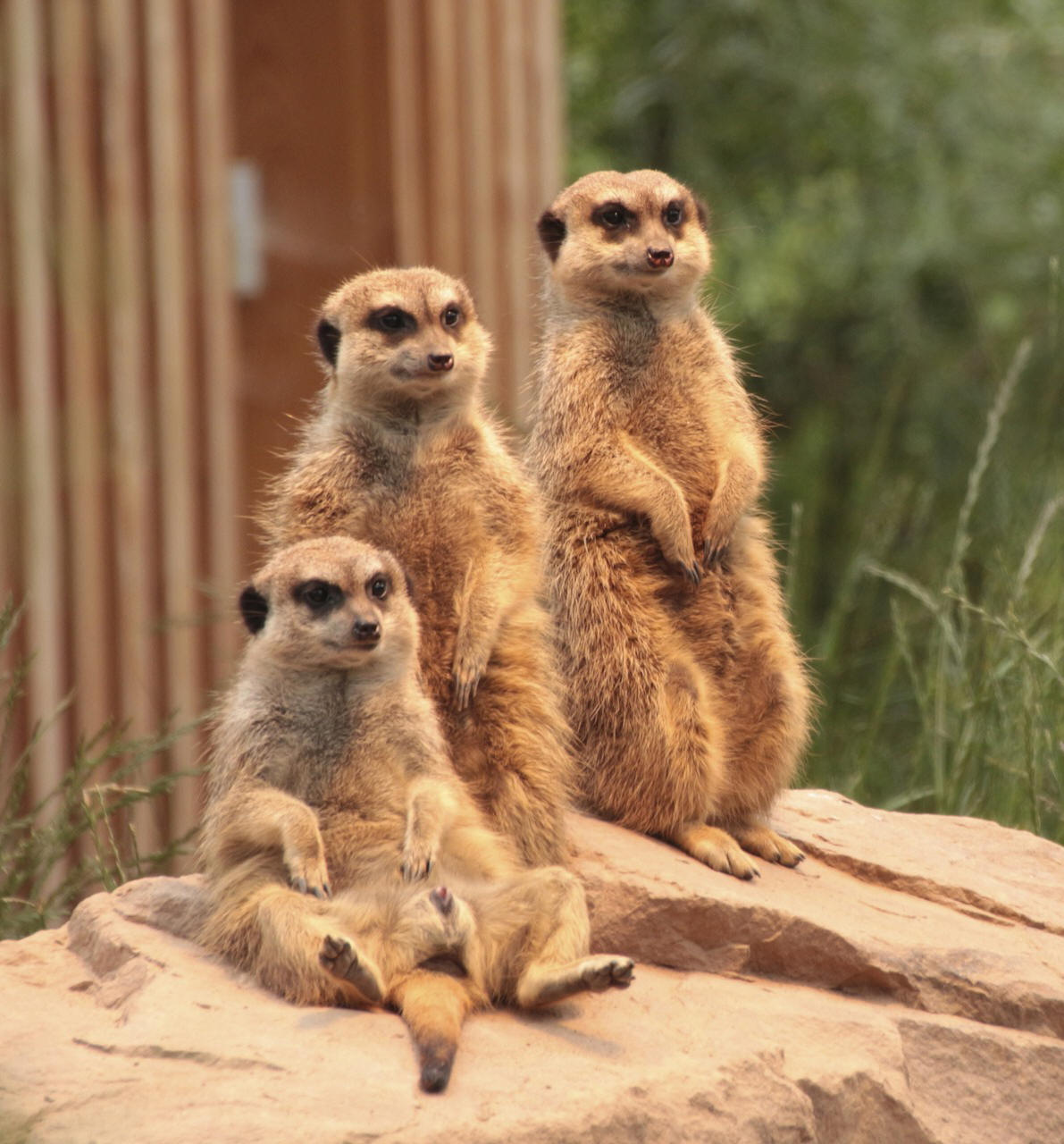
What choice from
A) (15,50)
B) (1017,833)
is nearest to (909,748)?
(1017,833)

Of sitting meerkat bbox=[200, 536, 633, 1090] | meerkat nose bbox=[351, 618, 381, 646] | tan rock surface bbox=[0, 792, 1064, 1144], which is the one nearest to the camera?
tan rock surface bbox=[0, 792, 1064, 1144]

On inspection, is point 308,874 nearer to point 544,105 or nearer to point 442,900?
point 442,900

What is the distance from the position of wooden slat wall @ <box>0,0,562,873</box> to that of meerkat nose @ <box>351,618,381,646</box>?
140 centimetres

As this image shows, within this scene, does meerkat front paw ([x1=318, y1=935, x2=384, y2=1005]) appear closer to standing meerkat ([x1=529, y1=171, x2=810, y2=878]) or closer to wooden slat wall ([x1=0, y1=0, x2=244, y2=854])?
standing meerkat ([x1=529, y1=171, x2=810, y2=878])

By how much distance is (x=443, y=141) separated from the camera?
189 inches

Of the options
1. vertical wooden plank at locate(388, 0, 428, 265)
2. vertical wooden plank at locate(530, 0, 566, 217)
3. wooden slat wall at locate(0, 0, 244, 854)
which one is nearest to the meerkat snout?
wooden slat wall at locate(0, 0, 244, 854)

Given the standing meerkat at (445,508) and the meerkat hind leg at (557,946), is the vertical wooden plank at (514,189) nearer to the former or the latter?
the standing meerkat at (445,508)

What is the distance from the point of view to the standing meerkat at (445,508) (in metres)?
2.53

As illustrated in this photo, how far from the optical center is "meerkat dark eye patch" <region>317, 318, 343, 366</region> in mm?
2664

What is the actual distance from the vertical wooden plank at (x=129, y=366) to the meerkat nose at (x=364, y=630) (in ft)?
5.93

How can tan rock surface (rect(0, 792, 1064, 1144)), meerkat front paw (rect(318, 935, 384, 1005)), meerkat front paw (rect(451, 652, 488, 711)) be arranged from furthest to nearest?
meerkat front paw (rect(451, 652, 488, 711)) → meerkat front paw (rect(318, 935, 384, 1005)) → tan rock surface (rect(0, 792, 1064, 1144))

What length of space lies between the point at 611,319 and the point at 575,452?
0.23 meters

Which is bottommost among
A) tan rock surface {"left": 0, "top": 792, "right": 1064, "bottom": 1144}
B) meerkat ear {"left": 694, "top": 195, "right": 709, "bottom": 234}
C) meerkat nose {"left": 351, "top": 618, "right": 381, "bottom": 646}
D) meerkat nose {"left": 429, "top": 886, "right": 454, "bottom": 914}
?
tan rock surface {"left": 0, "top": 792, "right": 1064, "bottom": 1144}

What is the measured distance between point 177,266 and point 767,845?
83.0 inches
